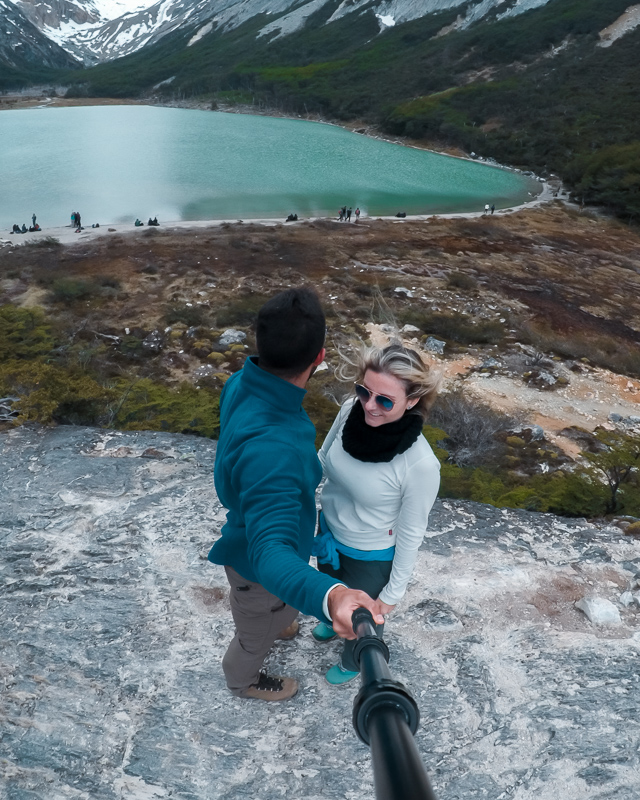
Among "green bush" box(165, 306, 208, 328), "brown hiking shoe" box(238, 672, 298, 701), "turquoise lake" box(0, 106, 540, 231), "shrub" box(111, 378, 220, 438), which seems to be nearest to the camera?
"brown hiking shoe" box(238, 672, 298, 701)

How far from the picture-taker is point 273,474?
1.54 metres

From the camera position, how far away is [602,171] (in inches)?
1420

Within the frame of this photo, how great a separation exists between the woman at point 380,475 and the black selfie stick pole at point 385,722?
0.77 metres

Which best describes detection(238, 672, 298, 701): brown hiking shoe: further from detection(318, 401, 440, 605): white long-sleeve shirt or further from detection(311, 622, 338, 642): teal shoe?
detection(318, 401, 440, 605): white long-sleeve shirt

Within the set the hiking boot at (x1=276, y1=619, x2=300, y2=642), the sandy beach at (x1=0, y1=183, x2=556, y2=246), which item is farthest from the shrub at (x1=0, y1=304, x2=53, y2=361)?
the sandy beach at (x1=0, y1=183, x2=556, y2=246)

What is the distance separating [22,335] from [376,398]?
1135cm

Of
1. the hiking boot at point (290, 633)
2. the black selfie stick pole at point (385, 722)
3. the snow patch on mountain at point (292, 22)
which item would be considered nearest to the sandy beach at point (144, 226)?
the hiking boot at point (290, 633)

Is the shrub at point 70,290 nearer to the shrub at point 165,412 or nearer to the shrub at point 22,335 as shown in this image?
the shrub at point 22,335

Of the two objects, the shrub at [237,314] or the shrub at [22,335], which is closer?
the shrub at [22,335]

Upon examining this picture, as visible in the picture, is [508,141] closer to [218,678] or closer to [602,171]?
[602,171]

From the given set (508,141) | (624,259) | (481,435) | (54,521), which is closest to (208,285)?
(481,435)

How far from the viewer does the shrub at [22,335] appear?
33.4ft

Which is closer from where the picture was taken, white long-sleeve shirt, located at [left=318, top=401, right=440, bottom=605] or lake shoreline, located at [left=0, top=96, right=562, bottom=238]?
white long-sleeve shirt, located at [left=318, top=401, right=440, bottom=605]

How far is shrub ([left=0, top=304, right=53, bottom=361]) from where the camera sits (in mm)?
10172
